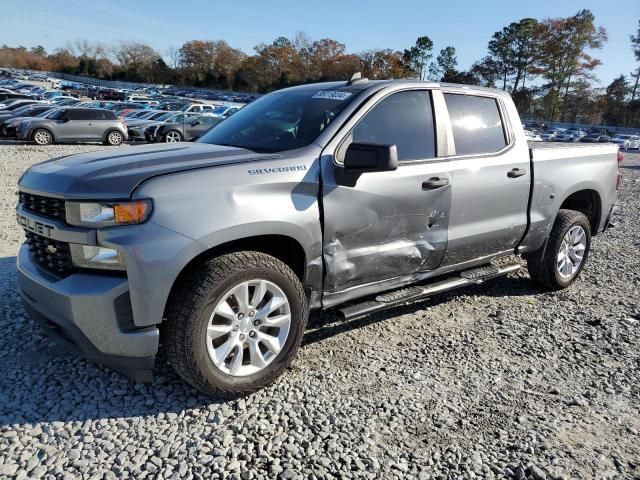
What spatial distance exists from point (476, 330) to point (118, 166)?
3.00 metres

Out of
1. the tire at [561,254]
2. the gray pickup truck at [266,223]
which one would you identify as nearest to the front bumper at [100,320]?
the gray pickup truck at [266,223]

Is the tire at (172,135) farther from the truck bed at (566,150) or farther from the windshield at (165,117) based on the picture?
the truck bed at (566,150)

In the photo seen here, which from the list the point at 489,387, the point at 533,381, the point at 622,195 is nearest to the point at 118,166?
the point at 489,387

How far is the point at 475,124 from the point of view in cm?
417

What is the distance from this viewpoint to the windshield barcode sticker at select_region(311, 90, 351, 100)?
11.7 feet

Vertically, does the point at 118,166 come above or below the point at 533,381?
above

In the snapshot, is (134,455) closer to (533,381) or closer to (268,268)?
(268,268)

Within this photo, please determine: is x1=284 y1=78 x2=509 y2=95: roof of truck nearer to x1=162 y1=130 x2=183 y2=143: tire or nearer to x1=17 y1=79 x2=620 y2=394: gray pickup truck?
x1=17 y1=79 x2=620 y2=394: gray pickup truck

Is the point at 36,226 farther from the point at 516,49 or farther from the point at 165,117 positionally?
the point at 516,49

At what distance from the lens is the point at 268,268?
2.92 m

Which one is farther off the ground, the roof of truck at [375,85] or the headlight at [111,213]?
the roof of truck at [375,85]

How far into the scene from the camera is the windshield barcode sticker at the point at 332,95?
3.58 metres

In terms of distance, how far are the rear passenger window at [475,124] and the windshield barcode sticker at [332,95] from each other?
912 mm

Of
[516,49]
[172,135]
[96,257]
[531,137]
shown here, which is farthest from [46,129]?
[516,49]
